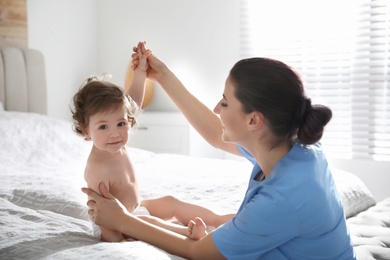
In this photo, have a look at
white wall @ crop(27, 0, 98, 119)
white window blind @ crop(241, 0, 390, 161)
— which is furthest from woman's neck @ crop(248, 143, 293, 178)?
white wall @ crop(27, 0, 98, 119)

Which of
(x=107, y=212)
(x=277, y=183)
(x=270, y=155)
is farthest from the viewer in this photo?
(x=107, y=212)

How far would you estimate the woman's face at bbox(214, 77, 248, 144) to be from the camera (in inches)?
52.8

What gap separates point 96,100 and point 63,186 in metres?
0.57

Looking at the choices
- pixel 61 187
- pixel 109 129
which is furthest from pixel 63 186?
pixel 109 129

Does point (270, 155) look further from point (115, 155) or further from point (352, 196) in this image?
point (352, 196)

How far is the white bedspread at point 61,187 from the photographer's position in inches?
53.9

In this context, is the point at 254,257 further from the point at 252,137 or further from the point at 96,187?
the point at 96,187

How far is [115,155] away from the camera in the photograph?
176 cm

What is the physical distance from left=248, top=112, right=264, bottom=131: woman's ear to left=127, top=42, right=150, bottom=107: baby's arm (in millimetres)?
682

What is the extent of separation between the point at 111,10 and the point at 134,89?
138 inches

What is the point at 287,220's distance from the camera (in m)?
1.22

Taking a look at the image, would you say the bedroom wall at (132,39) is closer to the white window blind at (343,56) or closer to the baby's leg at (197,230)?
the white window blind at (343,56)

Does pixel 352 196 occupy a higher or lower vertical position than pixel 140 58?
lower

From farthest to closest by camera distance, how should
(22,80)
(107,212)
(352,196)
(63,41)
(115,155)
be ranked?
(63,41) < (22,80) < (352,196) < (115,155) < (107,212)
